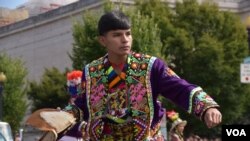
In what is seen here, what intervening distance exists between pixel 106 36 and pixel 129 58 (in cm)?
23

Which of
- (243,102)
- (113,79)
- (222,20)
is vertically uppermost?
(113,79)

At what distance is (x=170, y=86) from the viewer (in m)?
5.04

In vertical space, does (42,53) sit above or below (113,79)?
below

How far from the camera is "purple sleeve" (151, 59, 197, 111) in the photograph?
4980 mm

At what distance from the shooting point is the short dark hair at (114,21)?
510 centimetres

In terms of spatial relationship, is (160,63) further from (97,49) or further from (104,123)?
(97,49)

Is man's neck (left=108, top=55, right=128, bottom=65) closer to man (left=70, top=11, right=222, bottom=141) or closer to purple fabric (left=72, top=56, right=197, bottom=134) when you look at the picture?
man (left=70, top=11, right=222, bottom=141)

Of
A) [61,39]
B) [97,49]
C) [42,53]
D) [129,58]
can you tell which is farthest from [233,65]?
[129,58]

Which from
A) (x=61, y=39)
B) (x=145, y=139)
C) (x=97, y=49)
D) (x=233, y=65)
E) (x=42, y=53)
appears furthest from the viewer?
(x=42, y=53)

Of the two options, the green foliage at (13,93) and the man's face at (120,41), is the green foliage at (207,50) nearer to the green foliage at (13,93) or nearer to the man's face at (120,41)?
the green foliage at (13,93)

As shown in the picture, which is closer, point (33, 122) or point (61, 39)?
point (33, 122)

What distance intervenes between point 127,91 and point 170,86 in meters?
0.31

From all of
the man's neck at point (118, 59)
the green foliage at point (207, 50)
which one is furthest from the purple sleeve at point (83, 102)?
the green foliage at point (207, 50)

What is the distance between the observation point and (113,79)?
5.19 metres
